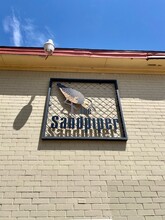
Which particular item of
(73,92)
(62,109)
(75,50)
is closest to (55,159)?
(62,109)

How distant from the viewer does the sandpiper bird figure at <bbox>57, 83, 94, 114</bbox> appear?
13.4 ft

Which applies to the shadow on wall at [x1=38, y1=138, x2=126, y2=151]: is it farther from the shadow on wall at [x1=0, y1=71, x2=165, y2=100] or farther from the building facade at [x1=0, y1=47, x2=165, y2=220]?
the shadow on wall at [x1=0, y1=71, x2=165, y2=100]

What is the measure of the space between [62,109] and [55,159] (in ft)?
3.30

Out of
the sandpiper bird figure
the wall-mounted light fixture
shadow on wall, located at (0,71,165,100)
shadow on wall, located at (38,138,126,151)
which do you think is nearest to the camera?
shadow on wall, located at (38,138,126,151)

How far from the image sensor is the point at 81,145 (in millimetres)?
3514

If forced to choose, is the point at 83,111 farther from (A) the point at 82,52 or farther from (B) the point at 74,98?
(A) the point at 82,52

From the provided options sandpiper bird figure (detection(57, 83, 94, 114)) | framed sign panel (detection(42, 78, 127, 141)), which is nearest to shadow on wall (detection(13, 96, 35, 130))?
framed sign panel (detection(42, 78, 127, 141))

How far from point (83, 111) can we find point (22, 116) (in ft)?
3.51

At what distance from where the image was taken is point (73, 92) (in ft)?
13.8

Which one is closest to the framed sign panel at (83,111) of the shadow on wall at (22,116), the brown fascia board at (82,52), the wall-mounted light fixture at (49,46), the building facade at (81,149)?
the building facade at (81,149)

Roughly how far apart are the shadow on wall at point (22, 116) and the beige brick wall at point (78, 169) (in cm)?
2

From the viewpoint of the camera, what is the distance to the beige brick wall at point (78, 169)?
2.93 m

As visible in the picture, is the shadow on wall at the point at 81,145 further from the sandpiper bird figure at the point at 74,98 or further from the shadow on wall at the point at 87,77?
the shadow on wall at the point at 87,77

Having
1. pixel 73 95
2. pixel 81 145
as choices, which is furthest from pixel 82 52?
pixel 81 145
